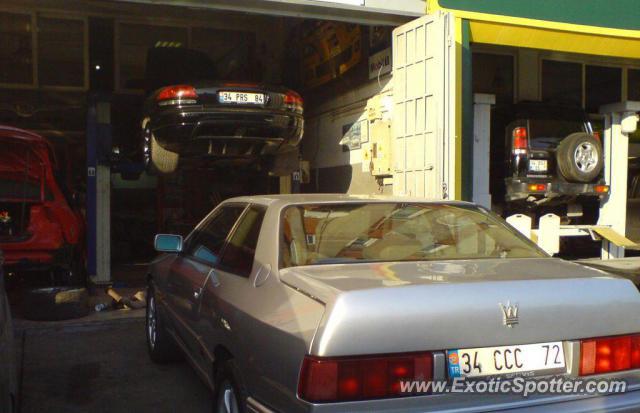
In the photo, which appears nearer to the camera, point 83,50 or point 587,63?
point 83,50

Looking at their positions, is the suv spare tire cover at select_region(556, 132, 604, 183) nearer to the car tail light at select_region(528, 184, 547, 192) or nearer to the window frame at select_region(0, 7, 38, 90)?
the car tail light at select_region(528, 184, 547, 192)

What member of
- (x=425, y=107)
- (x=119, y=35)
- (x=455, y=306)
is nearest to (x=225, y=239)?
(x=455, y=306)

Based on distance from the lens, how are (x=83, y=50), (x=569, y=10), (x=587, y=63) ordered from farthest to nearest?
(x=587, y=63) < (x=83, y=50) < (x=569, y=10)

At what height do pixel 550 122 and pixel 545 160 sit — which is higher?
pixel 550 122

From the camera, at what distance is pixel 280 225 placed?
302cm

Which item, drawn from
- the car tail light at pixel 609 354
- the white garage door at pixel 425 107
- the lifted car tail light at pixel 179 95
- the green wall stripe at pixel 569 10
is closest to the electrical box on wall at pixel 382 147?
the white garage door at pixel 425 107

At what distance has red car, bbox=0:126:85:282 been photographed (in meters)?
6.34

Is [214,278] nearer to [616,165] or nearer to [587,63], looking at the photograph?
[616,165]

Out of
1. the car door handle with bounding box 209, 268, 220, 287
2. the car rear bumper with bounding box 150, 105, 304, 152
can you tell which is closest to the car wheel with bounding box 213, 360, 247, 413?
the car door handle with bounding box 209, 268, 220, 287

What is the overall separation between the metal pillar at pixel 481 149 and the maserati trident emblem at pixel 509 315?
5.36m

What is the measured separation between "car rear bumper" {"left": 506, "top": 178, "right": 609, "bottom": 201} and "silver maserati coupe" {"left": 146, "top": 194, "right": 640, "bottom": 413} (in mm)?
5174

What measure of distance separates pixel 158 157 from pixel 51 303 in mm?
2133

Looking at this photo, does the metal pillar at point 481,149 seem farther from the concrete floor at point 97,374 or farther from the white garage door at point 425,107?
the concrete floor at point 97,374

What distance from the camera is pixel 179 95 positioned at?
6777mm
